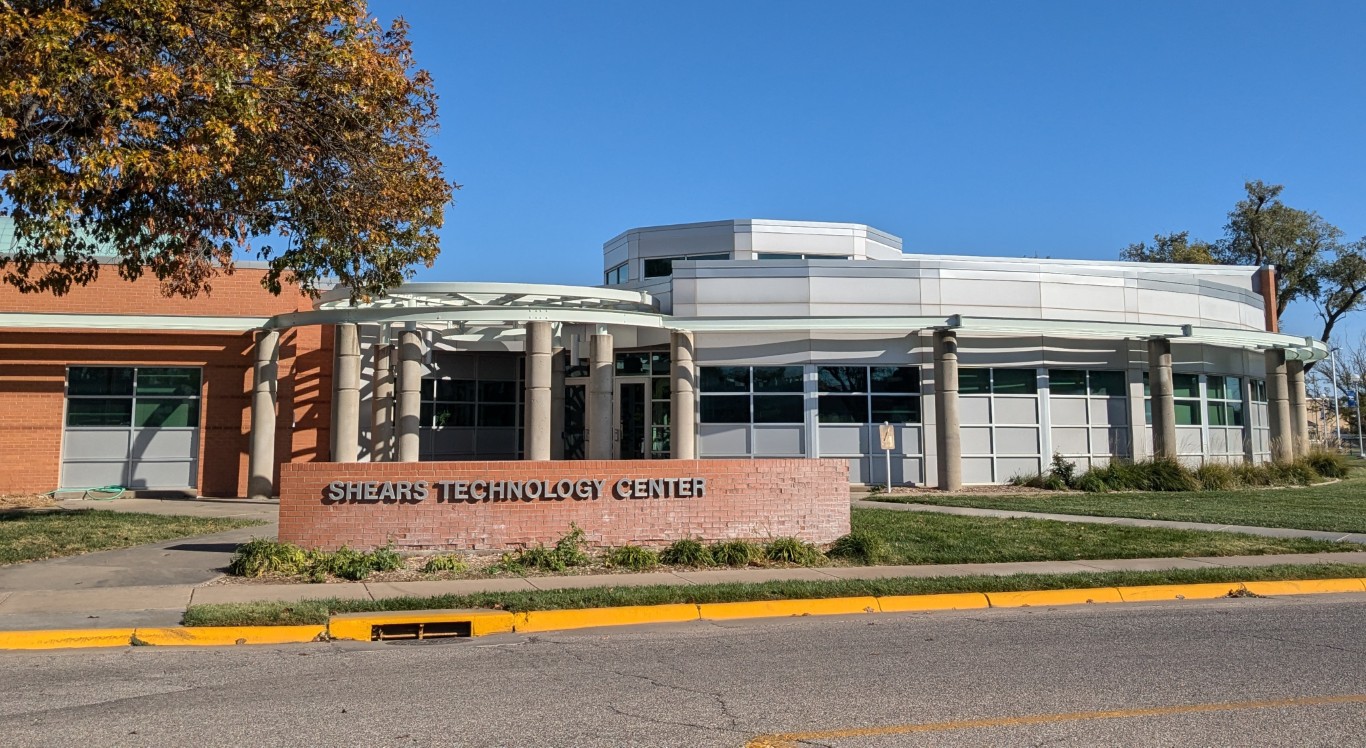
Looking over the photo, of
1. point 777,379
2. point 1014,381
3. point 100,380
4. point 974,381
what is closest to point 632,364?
point 777,379

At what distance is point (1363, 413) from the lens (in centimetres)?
6844

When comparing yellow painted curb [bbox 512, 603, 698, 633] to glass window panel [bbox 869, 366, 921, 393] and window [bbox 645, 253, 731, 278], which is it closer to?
glass window panel [bbox 869, 366, 921, 393]

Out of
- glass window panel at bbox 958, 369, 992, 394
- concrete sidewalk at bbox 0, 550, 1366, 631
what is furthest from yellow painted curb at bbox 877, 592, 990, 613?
glass window panel at bbox 958, 369, 992, 394

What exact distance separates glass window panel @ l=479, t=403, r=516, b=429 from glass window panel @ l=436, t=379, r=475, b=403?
508mm

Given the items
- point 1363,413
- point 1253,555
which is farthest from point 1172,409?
point 1363,413

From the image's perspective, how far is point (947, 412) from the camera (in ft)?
74.5

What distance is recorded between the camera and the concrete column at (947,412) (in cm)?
2275

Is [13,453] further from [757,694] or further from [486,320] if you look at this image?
[757,694]

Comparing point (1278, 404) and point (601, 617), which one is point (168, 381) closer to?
point (601, 617)

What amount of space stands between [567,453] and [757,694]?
20355mm

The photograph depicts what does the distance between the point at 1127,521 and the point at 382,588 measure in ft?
40.9

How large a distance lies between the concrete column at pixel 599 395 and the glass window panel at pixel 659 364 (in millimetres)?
2796

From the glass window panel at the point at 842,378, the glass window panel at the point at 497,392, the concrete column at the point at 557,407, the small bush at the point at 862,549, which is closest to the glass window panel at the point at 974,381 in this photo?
the glass window panel at the point at 842,378

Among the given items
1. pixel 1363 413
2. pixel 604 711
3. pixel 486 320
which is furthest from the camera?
pixel 1363 413
